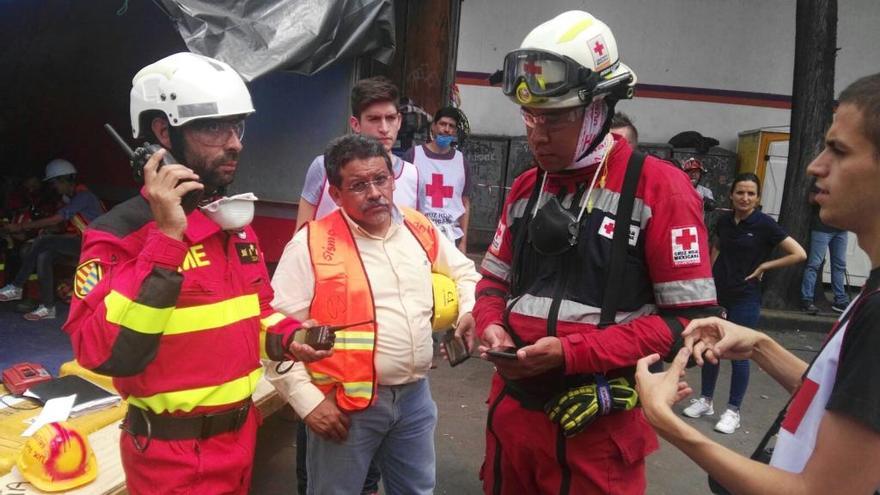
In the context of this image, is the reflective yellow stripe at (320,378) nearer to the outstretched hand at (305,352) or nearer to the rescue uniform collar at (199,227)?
the outstretched hand at (305,352)

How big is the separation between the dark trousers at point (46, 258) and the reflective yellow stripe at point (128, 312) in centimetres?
Answer: 545

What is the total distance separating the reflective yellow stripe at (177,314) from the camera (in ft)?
5.72

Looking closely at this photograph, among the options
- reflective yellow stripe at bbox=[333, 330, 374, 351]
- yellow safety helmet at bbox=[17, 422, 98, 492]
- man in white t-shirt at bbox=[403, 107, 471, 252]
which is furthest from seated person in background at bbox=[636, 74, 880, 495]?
man in white t-shirt at bbox=[403, 107, 471, 252]

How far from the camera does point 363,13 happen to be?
516 centimetres

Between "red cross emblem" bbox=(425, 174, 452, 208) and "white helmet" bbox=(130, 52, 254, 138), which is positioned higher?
"white helmet" bbox=(130, 52, 254, 138)

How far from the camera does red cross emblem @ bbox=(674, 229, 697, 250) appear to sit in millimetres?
1929

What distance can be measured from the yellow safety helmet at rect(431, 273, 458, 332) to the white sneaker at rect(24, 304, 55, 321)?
16.7 ft

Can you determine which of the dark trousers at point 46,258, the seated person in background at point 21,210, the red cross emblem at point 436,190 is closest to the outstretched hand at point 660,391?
the red cross emblem at point 436,190

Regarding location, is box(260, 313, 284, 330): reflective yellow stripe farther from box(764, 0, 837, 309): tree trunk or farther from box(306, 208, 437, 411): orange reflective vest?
box(764, 0, 837, 309): tree trunk

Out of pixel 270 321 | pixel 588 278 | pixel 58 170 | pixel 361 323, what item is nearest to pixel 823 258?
pixel 588 278

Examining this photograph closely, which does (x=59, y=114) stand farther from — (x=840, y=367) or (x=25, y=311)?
(x=840, y=367)

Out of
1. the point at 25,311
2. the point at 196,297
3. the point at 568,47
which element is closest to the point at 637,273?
the point at 568,47

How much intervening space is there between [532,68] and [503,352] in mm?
902

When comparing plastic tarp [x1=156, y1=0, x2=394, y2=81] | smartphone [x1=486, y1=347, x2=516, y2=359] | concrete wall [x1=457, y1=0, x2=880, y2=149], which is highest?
concrete wall [x1=457, y1=0, x2=880, y2=149]
